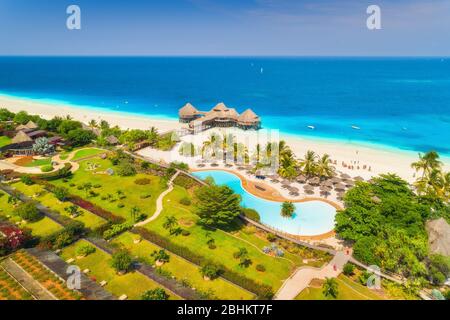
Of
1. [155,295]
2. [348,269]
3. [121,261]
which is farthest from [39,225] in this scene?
[348,269]

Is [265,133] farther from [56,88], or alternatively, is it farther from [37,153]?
[56,88]

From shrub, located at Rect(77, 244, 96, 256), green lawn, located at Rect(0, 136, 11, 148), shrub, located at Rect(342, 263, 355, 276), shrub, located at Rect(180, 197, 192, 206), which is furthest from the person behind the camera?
green lawn, located at Rect(0, 136, 11, 148)

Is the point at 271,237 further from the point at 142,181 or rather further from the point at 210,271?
the point at 142,181

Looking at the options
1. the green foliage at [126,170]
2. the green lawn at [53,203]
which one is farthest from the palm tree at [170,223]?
the green foliage at [126,170]

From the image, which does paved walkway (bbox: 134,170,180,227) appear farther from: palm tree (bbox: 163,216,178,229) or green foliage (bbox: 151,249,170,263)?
green foliage (bbox: 151,249,170,263)

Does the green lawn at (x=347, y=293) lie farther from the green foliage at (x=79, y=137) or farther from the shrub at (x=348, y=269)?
the green foliage at (x=79, y=137)

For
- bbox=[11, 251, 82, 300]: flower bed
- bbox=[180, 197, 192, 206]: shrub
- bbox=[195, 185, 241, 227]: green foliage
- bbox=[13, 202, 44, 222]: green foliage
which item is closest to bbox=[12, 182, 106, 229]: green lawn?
bbox=[13, 202, 44, 222]: green foliage
